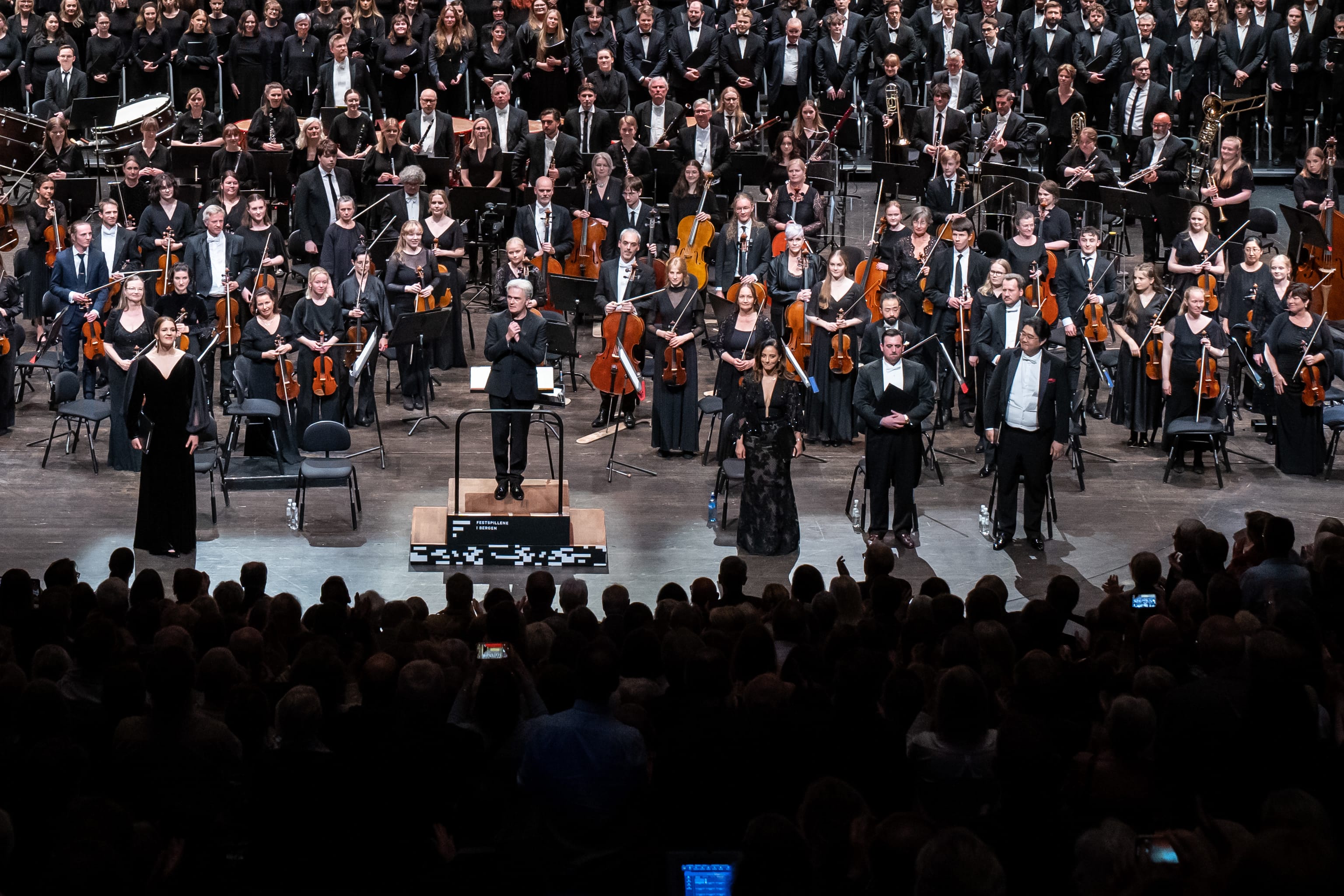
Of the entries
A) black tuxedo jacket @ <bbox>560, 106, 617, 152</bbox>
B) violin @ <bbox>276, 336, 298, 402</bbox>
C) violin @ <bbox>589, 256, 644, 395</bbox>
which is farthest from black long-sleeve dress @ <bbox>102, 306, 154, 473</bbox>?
black tuxedo jacket @ <bbox>560, 106, 617, 152</bbox>

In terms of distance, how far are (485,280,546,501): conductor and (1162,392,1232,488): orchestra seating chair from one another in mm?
4492

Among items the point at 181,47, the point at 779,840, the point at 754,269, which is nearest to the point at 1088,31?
the point at 754,269

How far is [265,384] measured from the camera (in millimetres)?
11641

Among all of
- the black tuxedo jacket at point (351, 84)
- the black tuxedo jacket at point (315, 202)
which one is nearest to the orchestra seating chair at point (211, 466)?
the black tuxedo jacket at point (315, 202)

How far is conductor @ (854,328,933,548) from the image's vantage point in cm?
1006

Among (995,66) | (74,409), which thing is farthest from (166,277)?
(995,66)

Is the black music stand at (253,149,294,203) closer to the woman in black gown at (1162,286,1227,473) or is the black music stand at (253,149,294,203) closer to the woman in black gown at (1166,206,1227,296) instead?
the woman in black gown at (1166,206,1227,296)

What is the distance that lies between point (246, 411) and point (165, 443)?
1.46m

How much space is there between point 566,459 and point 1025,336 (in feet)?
12.0

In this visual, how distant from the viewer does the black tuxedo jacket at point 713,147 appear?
14992 mm

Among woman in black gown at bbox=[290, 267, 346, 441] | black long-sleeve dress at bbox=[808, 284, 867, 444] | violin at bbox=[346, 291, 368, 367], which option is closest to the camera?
woman in black gown at bbox=[290, 267, 346, 441]

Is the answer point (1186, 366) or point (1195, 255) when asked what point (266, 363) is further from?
point (1195, 255)

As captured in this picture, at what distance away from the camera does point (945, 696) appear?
5.00 m

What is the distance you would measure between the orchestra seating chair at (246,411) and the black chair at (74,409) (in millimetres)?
850
